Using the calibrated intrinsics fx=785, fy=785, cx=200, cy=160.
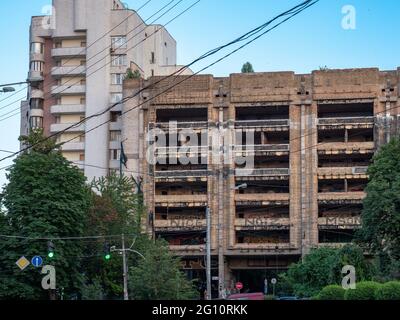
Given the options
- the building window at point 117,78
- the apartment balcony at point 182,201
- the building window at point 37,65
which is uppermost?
the building window at point 37,65

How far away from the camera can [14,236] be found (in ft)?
149

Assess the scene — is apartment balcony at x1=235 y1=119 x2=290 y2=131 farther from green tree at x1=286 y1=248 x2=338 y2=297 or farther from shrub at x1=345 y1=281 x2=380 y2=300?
shrub at x1=345 y1=281 x2=380 y2=300

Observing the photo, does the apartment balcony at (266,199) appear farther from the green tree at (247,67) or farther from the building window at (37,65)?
the building window at (37,65)

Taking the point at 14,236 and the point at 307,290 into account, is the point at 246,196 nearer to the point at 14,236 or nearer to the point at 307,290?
the point at 307,290

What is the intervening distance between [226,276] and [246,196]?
7.63 meters

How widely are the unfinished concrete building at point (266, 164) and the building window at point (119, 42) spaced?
9.01 metres

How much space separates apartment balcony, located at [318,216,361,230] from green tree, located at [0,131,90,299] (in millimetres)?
28046

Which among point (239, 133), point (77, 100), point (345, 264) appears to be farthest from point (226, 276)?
point (345, 264)

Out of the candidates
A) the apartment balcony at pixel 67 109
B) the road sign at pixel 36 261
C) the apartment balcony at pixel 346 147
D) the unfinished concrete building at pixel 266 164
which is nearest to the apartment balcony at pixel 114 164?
the unfinished concrete building at pixel 266 164

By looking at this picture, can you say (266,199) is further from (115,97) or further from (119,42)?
(119,42)

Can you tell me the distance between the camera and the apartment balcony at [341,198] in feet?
229

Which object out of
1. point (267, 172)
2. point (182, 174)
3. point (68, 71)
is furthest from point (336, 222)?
point (68, 71)

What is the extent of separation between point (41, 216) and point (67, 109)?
117ft

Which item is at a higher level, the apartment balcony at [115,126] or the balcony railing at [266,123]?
the apartment balcony at [115,126]
